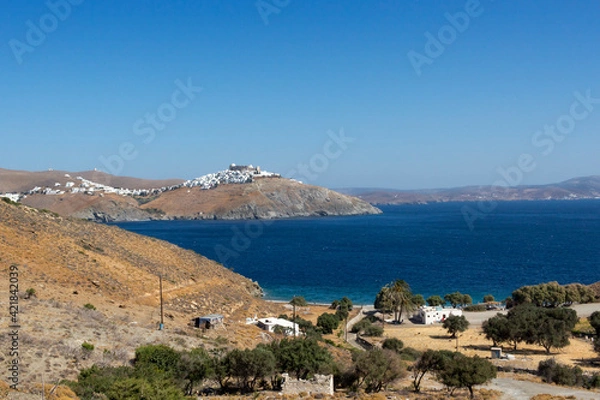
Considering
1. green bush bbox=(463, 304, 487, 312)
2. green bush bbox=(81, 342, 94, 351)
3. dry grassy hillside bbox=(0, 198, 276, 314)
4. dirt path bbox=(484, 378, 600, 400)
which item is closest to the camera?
green bush bbox=(81, 342, 94, 351)

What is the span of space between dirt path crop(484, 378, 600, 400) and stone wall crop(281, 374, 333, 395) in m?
7.36

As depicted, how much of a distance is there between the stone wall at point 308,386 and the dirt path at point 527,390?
7.36 metres

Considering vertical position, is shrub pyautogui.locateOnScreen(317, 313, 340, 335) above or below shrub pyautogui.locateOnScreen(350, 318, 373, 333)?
above

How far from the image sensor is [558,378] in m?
26.2

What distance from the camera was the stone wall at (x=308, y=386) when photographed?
21938 millimetres

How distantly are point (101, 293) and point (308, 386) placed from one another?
16.5 m

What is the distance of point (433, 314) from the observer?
160ft

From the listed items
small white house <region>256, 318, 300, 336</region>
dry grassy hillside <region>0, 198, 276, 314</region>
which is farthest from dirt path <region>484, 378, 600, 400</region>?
dry grassy hillside <region>0, 198, 276, 314</region>

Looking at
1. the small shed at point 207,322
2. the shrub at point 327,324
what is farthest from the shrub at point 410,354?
the small shed at point 207,322

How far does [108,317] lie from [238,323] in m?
9.56

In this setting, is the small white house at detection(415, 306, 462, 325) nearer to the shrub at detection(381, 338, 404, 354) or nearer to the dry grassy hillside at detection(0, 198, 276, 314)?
the shrub at detection(381, 338, 404, 354)

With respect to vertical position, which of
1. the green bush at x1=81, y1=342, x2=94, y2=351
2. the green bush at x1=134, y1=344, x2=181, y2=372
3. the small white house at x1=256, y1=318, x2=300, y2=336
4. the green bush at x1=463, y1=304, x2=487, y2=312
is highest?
the green bush at x1=81, y1=342, x2=94, y2=351

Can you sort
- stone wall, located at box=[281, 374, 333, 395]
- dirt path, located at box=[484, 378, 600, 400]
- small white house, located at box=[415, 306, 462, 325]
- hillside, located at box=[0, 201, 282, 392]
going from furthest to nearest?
small white house, located at box=[415, 306, 462, 325]
dirt path, located at box=[484, 378, 600, 400]
stone wall, located at box=[281, 374, 333, 395]
hillside, located at box=[0, 201, 282, 392]

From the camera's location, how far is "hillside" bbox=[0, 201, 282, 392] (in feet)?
68.2
